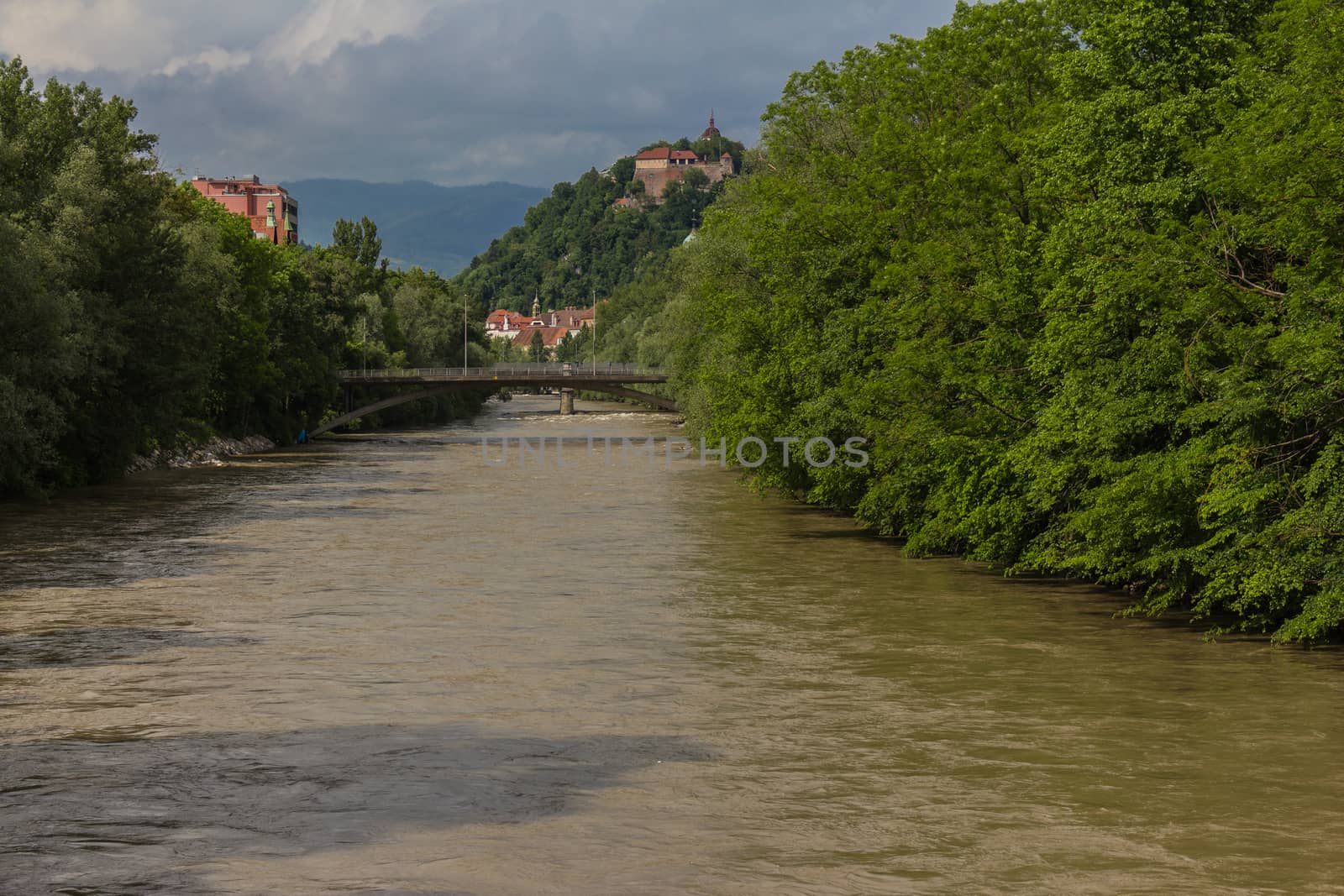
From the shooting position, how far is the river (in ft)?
43.7

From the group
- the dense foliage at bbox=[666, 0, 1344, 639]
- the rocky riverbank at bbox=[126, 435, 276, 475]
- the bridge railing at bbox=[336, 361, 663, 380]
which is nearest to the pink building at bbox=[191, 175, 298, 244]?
the bridge railing at bbox=[336, 361, 663, 380]

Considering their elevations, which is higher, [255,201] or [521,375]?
[255,201]

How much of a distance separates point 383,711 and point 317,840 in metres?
5.57

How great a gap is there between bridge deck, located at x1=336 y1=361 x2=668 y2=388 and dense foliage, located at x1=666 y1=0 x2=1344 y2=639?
218ft

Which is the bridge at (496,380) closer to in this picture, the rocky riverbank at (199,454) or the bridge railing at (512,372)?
the bridge railing at (512,372)

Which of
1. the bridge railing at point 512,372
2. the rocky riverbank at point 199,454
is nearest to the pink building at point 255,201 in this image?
the bridge railing at point 512,372

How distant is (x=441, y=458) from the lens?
77812 mm

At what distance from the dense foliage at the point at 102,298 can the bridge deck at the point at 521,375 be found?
1014 inches

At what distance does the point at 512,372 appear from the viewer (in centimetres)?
11394

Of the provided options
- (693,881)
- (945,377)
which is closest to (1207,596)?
(945,377)

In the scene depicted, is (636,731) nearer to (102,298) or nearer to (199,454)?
(102,298)

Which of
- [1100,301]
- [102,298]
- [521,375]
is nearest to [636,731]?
[1100,301]

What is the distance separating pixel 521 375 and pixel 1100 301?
294 feet

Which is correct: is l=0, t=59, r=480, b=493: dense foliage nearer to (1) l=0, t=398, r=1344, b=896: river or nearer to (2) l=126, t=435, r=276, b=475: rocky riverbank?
(2) l=126, t=435, r=276, b=475: rocky riverbank
